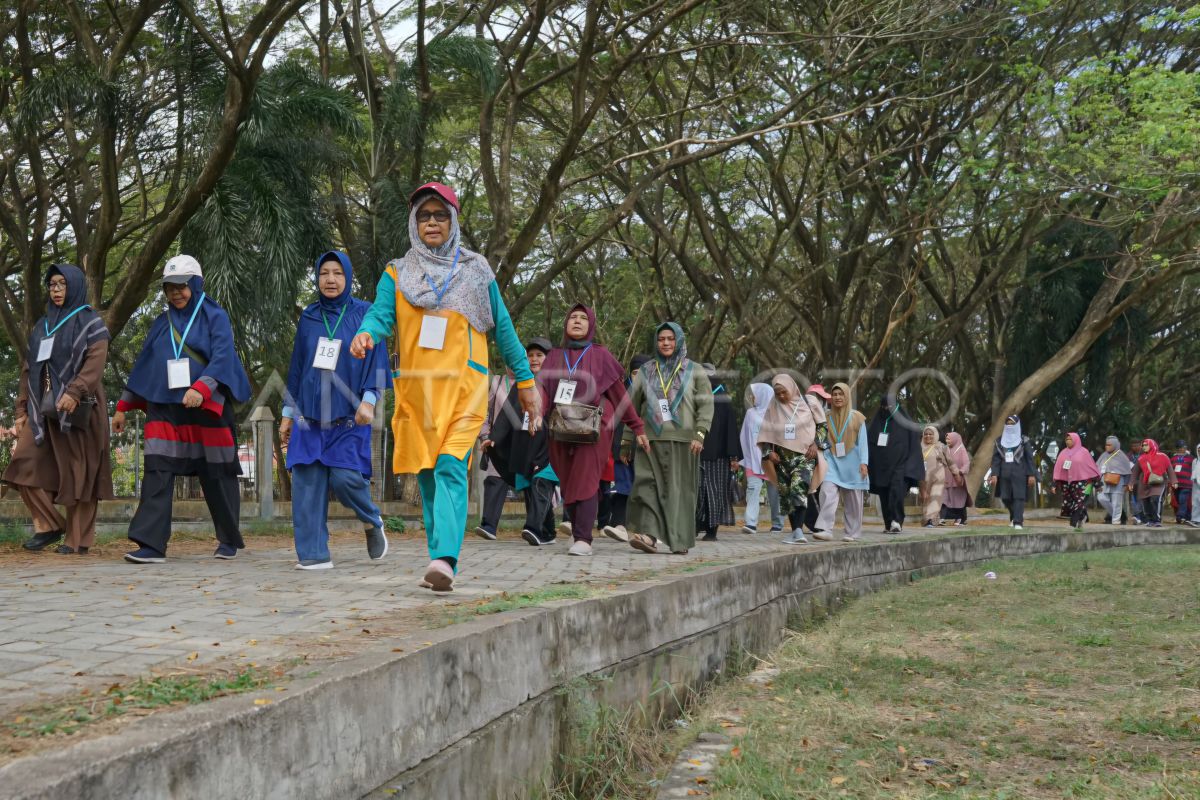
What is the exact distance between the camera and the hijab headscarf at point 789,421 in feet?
42.0

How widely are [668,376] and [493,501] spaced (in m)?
2.28

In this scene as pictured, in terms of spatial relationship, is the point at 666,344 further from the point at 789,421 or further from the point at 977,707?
the point at 977,707

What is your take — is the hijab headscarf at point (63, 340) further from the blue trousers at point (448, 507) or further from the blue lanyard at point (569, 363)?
the blue trousers at point (448, 507)

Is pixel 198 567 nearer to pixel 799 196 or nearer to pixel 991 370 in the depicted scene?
pixel 799 196

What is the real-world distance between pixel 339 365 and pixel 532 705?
3365 mm

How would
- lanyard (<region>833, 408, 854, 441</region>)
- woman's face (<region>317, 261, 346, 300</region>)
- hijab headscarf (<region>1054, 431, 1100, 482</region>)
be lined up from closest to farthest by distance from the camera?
woman's face (<region>317, 261, 346, 300</region>)
lanyard (<region>833, 408, 854, 441</region>)
hijab headscarf (<region>1054, 431, 1100, 482</region>)

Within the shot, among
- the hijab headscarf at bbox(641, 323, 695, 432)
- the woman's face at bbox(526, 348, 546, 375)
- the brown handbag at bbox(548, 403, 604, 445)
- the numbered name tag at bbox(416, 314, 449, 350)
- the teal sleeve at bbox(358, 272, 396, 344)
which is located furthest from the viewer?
the woman's face at bbox(526, 348, 546, 375)

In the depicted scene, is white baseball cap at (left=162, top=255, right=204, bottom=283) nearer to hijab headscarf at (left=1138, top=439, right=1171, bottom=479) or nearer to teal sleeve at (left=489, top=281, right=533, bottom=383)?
teal sleeve at (left=489, top=281, right=533, bottom=383)

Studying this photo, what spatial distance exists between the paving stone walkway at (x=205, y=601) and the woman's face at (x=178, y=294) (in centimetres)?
157

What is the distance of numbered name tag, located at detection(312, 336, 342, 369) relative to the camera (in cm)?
743

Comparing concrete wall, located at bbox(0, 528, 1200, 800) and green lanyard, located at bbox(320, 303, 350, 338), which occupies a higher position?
green lanyard, located at bbox(320, 303, 350, 338)

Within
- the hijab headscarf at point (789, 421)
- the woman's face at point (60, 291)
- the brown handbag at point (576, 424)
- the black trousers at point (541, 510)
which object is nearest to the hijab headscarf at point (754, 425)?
the hijab headscarf at point (789, 421)

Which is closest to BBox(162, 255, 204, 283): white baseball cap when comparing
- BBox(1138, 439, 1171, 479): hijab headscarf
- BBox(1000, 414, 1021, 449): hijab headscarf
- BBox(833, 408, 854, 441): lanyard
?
BBox(833, 408, 854, 441): lanyard

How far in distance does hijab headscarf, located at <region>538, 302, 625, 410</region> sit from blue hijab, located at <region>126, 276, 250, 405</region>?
2.41 meters
